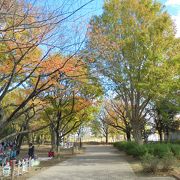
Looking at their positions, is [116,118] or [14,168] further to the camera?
[116,118]

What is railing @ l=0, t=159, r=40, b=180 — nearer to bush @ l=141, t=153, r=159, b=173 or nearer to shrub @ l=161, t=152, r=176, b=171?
bush @ l=141, t=153, r=159, b=173

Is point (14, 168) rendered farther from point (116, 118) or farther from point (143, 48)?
point (116, 118)

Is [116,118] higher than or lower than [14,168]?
higher

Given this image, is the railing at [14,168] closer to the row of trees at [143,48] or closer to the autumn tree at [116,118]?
the row of trees at [143,48]

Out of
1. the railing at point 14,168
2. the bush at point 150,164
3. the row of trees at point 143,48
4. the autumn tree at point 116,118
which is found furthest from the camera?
the autumn tree at point 116,118

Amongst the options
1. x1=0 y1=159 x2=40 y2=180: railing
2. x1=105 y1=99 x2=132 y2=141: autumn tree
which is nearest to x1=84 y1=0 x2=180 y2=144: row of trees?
x1=0 y1=159 x2=40 y2=180: railing

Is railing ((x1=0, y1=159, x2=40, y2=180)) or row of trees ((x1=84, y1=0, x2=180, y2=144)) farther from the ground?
row of trees ((x1=84, y1=0, x2=180, y2=144))

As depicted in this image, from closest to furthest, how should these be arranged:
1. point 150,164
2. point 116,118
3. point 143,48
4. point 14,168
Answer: point 150,164
point 14,168
point 143,48
point 116,118

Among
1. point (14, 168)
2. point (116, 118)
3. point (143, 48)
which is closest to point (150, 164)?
point (14, 168)

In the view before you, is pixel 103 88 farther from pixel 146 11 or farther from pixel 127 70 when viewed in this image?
pixel 146 11

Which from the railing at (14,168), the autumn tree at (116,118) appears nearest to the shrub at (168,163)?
the railing at (14,168)

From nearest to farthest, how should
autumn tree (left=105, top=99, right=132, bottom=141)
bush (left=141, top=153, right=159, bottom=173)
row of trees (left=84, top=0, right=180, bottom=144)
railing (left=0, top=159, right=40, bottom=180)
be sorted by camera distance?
railing (left=0, top=159, right=40, bottom=180)
bush (left=141, top=153, right=159, bottom=173)
row of trees (left=84, top=0, right=180, bottom=144)
autumn tree (left=105, top=99, right=132, bottom=141)

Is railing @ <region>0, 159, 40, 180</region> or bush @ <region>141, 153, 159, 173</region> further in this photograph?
bush @ <region>141, 153, 159, 173</region>

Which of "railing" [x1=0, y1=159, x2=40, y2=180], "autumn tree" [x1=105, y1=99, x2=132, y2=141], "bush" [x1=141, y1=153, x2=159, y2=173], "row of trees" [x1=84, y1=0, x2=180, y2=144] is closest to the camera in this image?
"railing" [x1=0, y1=159, x2=40, y2=180]
